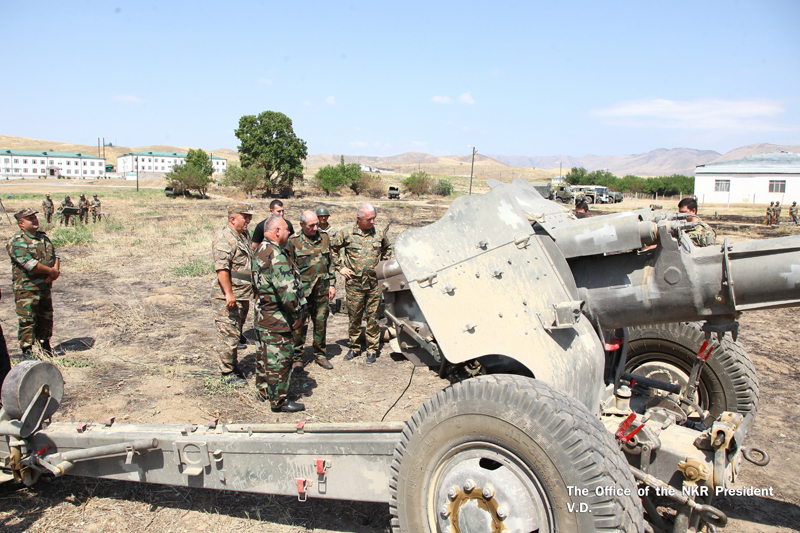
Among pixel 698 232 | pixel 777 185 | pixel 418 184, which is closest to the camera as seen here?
pixel 698 232

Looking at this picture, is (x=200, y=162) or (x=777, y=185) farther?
(x=200, y=162)

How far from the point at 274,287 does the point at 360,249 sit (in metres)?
1.94

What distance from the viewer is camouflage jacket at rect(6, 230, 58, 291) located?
19.4ft

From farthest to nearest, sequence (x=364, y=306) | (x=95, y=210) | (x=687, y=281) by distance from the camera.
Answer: (x=95, y=210) < (x=364, y=306) < (x=687, y=281)

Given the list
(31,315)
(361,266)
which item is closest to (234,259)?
(361,266)

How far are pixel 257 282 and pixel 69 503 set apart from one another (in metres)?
2.11

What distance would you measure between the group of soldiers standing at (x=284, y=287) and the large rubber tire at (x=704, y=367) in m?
2.90

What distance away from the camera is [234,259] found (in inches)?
221

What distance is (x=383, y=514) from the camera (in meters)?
3.42

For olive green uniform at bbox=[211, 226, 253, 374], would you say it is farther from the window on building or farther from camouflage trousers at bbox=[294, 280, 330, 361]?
the window on building

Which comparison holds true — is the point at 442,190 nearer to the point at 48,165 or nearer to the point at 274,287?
the point at 274,287

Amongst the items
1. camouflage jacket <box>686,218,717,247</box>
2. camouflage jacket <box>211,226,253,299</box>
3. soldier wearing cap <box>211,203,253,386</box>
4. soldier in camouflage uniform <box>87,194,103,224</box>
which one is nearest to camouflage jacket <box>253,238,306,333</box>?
camouflage jacket <box>211,226,253,299</box>

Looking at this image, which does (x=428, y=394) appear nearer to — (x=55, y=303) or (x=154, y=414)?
(x=154, y=414)

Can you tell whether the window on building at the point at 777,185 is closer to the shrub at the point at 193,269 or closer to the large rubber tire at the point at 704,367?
the shrub at the point at 193,269
